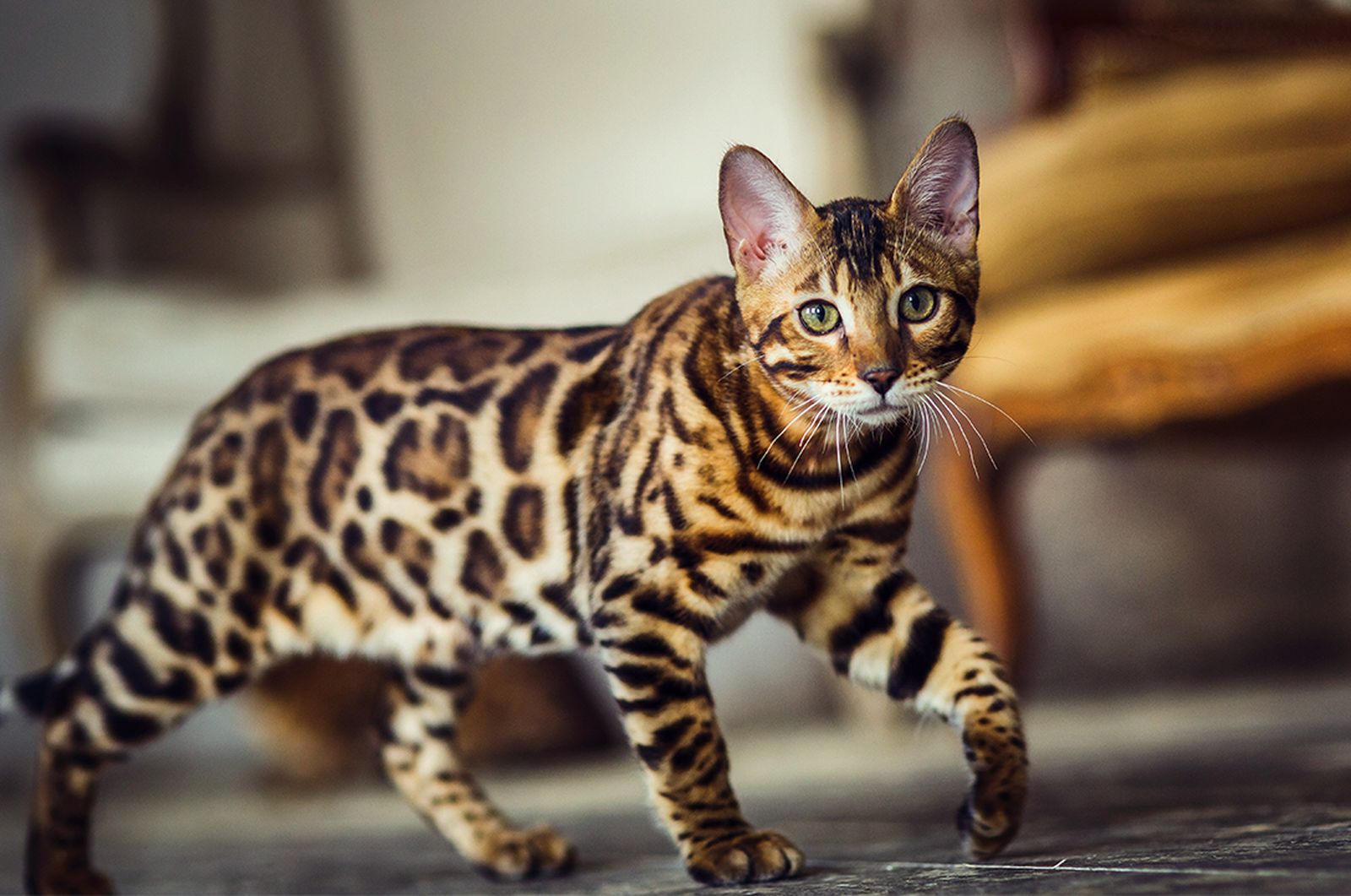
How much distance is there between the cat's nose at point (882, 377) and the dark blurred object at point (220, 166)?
2123 millimetres

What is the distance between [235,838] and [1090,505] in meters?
1.71

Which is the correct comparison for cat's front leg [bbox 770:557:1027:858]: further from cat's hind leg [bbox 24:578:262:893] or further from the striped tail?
the striped tail

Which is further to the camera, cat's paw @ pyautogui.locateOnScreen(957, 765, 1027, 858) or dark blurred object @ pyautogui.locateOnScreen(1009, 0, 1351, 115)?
dark blurred object @ pyautogui.locateOnScreen(1009, 0, 1351, 115)

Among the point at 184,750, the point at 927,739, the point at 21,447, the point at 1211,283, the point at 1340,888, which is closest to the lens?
the point at 1340,888

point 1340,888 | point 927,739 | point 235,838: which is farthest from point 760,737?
point 1340,888

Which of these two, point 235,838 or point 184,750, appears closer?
point 235,838

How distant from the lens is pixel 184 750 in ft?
9.77

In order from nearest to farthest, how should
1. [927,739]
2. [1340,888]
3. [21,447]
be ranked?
[1340,888] < [927,739] < [21,447]

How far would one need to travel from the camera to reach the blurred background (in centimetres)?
184

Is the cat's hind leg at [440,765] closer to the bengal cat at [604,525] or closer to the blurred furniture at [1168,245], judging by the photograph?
the bengal cat at [604,525]

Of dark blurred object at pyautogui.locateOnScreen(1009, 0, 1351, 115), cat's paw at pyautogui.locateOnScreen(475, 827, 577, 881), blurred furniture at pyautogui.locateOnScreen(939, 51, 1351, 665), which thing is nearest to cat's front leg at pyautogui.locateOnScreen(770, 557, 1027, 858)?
cat's paw at pyautogui.locateOnScreen(475, 827, 577, 881)

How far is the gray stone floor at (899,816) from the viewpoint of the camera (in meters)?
0.89

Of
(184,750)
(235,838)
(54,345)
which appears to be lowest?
(184,750)

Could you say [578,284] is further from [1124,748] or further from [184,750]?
[184,750]
